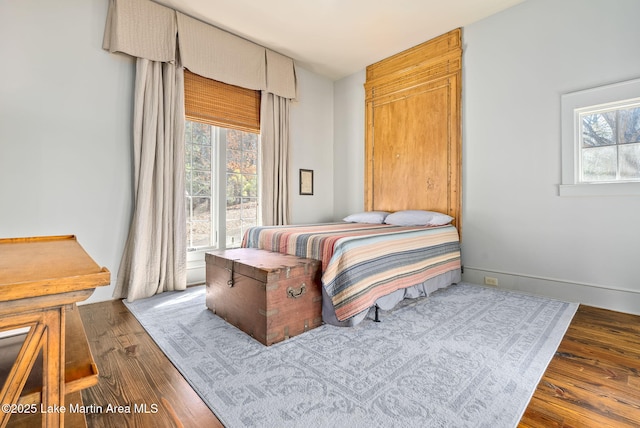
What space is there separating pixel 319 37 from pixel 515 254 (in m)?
3.28

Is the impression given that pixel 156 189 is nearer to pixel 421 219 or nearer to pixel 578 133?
pixel 421 219

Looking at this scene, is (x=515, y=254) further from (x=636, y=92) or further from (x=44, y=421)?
(x=44, y=421)

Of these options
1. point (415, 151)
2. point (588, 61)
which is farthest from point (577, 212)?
point (415, 151)

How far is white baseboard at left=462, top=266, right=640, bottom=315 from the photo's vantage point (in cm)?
246

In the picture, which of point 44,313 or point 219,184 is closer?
point 44,313

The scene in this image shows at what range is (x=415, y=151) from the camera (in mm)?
3838

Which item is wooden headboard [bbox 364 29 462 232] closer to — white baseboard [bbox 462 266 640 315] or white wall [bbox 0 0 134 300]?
white baseboard [bbox 462 266 640 315]

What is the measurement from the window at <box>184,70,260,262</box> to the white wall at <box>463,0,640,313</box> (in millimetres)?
2628

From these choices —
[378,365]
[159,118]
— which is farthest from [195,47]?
[378,365]

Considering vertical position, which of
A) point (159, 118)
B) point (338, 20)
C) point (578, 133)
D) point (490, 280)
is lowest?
point (490, 280)

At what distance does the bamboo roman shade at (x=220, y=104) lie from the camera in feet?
10.8

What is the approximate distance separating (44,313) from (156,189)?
256 cm

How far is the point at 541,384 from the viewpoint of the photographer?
1479 millimetres

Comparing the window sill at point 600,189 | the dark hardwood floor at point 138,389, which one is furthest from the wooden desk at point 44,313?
the window sill at point 600,189
